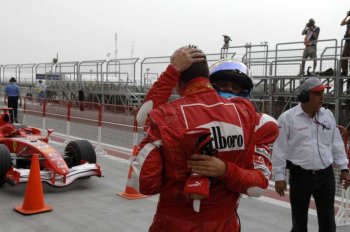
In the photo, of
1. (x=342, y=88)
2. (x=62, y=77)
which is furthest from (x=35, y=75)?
(x=342, y=88)

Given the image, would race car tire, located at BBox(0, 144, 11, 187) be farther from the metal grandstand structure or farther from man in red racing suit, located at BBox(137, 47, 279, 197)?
the metal grandstand structure

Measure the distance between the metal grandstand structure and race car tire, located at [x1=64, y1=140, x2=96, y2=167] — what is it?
5.95m

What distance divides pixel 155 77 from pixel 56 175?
10.4m

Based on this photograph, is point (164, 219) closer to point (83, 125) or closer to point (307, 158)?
point (307, 158)

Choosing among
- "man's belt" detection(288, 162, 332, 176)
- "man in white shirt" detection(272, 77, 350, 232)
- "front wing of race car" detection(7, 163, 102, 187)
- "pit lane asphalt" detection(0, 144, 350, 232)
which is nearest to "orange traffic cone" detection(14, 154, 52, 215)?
"pit lane asphalt" detection(0, 144, 350, 232)

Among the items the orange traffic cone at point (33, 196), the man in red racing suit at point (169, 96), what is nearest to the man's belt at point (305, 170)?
the man in red racing suit at point (169, 96)

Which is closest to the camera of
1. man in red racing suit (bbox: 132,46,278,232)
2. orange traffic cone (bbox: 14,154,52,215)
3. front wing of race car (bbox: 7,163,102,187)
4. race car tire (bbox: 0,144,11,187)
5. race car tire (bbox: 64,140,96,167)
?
man in red racing suit (bbox: 132,46,278,232)

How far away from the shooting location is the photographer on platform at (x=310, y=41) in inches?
456

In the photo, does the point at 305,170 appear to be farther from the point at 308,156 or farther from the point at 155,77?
the point at 155,77

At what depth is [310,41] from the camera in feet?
37.6

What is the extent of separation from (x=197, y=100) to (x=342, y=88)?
10.2 meters

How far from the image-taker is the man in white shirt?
12.0 ft

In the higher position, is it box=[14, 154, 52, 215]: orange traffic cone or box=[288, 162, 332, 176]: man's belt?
box=[288, 162, 332, 176]: man's belt

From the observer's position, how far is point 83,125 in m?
12.4
